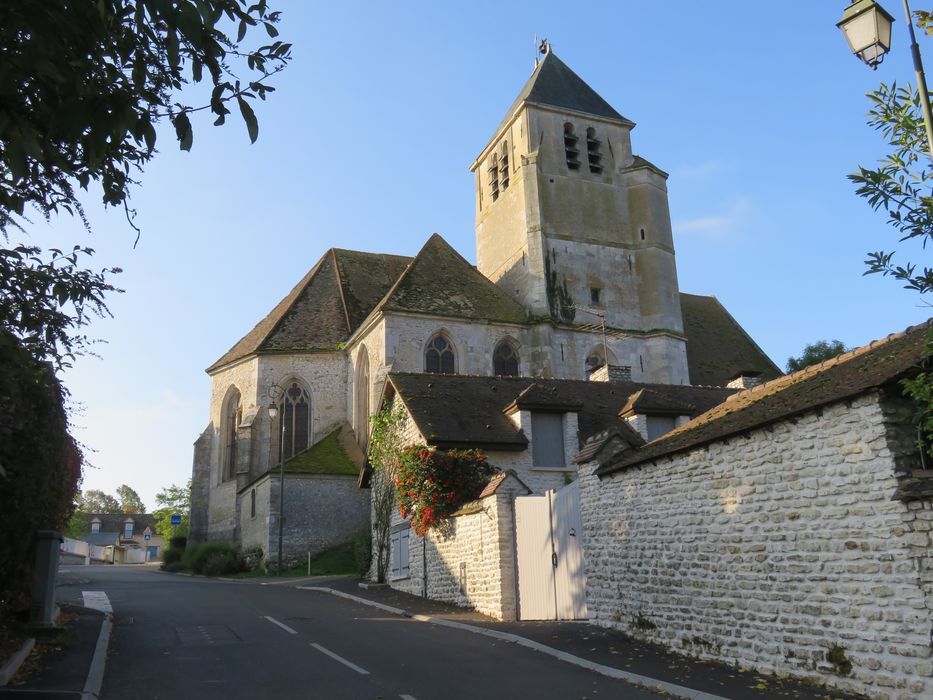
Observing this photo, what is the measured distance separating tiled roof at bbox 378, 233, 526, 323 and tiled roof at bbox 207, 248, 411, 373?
3.76 metres

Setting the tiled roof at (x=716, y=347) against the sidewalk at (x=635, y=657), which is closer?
the sidewalk at (x=635, y=657)

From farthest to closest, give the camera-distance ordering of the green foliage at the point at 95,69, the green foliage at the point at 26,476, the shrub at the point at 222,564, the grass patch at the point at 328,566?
the shrub at the point at 222,564, the grass patch at the point at 328,566, the green foliage at the point at 26,476, the green foliage at the point at 95,69

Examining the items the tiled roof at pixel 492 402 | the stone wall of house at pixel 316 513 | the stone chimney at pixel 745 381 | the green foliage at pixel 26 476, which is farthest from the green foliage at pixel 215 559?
the stone chimney at pixel 745 381

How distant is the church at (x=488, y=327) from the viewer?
28.0 meters

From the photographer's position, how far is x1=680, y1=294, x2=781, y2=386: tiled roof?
34625mm

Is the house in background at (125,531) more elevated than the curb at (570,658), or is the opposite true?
the house in background at (125,531)

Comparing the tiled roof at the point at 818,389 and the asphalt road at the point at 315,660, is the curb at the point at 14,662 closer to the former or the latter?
the asphalt road at the point at 315,660

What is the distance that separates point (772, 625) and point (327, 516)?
2054cm

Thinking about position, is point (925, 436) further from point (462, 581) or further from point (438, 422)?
point (438, 422)

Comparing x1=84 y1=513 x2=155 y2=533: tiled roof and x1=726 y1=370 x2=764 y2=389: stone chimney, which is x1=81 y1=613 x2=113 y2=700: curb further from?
x1=84 y1=513 x2=155 y2=533: tiled roof

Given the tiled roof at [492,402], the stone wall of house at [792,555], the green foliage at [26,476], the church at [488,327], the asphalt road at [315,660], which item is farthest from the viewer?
the church at [488,327]

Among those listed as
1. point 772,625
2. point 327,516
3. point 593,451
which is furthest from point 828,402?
point 327,516

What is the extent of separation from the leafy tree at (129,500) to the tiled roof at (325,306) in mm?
78359

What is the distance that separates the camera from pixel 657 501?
35.5 ft
